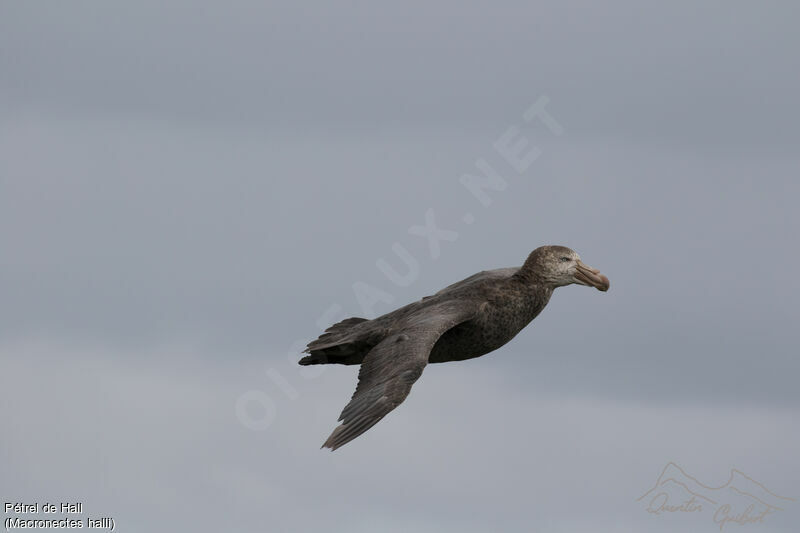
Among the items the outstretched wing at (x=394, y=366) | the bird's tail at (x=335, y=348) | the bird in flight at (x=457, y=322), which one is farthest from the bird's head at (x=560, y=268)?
the bird's tail at (x=335, y=348)

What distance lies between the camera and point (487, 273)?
32219 millimetres

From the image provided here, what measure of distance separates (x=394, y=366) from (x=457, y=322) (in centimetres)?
160

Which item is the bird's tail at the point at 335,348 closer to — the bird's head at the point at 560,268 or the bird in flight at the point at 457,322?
the bird in flight at the point at 457,322

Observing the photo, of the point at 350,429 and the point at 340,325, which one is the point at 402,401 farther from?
the point at 340,325

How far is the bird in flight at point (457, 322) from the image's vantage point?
97.8 feet

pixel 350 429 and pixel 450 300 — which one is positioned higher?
pixel 450 300

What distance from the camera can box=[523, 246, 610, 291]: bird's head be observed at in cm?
3175

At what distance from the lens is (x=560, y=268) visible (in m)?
31.8

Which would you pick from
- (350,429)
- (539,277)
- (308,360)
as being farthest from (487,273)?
(350,429)

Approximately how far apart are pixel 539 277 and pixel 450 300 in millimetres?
1402

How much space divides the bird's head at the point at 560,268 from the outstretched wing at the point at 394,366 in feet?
4.41

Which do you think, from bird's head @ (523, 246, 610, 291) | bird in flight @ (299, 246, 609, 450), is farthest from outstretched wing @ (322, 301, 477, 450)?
bird's head @ (523, 246, 610, 291)

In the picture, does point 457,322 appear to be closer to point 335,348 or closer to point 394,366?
point 394,366

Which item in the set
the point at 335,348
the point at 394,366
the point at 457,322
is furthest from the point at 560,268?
the point at 394,366
